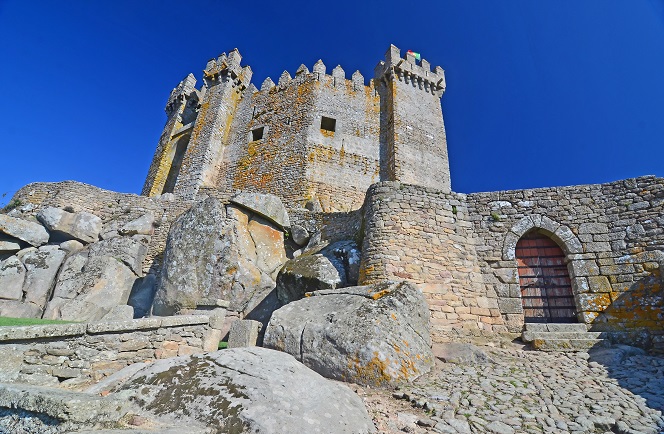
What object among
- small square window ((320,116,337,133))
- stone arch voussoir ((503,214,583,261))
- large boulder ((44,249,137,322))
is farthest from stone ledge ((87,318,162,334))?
small square window ((320,116,337,133))

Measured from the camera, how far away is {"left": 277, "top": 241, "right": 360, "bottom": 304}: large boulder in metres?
8.47

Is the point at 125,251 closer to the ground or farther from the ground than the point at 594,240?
closer to the ground

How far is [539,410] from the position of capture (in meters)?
4.04

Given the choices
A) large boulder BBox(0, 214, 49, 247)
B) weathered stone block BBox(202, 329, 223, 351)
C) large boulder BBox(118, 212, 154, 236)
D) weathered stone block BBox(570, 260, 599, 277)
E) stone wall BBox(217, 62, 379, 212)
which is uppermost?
stone wall BBox(217, 62, 379, 212)

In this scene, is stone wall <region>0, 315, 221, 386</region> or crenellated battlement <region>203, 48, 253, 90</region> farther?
crenellated battlement <region>203, 48, 253, 90</region>

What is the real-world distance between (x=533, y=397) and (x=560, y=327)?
11.5 feet

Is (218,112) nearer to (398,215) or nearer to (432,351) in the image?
(398,215)

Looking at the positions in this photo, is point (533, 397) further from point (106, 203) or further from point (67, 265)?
point (106, 203)

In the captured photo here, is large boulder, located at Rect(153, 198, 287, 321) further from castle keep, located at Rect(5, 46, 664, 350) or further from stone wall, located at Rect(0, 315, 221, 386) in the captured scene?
stone wall, located at Rect(0, 315, 221, 386)

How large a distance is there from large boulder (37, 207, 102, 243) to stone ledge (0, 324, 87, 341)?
394 inches

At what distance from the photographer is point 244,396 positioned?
10.7 ft

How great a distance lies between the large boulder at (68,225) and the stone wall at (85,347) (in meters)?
10.0

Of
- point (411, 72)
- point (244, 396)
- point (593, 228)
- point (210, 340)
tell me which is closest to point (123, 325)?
point (210, 340)

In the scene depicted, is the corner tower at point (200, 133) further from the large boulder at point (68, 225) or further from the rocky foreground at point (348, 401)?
the rocky foreground at point (348, 401)
